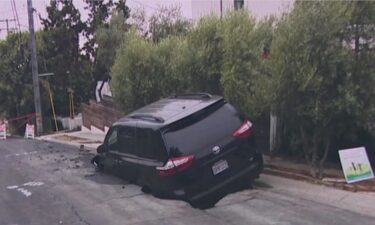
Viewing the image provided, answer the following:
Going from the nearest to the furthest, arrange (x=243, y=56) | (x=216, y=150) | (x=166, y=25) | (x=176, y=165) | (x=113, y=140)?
(x=176, y=165) < (x=216, y=150) < (x=113, y=140) < (x=243, y=56) < (x=166, y=25)

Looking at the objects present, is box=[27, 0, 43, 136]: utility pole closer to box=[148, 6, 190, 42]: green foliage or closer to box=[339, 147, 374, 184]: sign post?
box=[148, 6, 190, 42]: green foliage

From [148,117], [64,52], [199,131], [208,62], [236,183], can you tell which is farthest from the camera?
[64,52]

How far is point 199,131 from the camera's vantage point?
9133 mm

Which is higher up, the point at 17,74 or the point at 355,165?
the point at 17,74

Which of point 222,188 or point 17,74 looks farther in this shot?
point 17,74

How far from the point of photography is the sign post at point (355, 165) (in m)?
9.97

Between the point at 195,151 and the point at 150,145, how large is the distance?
2.86 ft

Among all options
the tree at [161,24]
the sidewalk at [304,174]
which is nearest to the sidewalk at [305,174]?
the sidewalk at [304,174]

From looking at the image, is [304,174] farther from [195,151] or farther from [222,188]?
[195,151]

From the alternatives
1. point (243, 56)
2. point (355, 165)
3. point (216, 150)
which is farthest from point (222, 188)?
point (243, 56)

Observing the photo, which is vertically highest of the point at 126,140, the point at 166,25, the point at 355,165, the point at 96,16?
the point at 96,16

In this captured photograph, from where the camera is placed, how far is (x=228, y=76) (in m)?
11.8

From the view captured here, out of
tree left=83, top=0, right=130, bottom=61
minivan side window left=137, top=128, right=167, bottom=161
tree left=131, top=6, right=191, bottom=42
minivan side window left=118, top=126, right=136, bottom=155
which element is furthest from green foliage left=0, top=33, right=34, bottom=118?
minivan side window left=137, top=128, right=167, bottom=161

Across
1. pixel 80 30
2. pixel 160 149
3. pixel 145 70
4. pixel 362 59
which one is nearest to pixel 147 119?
pixel 160 149
